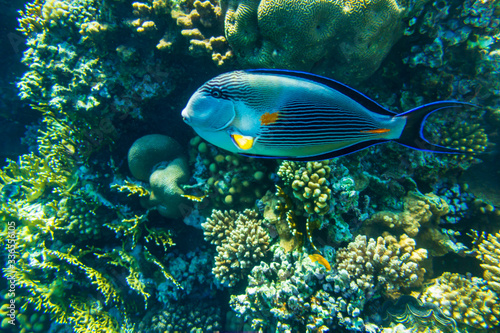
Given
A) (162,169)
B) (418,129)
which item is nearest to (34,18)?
(162,169)

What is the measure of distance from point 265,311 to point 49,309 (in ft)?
14.8

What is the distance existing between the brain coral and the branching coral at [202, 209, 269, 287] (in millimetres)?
2375

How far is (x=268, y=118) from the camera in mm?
1241

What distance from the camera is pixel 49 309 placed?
14.5 feet

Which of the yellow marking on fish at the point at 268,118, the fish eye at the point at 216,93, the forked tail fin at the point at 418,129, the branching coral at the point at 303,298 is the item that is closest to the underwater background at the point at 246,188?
the branching coral at the point at 303,298

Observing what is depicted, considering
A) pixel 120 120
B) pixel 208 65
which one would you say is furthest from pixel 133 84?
pixel 208 65

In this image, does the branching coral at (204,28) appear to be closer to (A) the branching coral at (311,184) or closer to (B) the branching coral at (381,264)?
(A) the branching coral at (311,184)

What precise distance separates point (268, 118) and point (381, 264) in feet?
9.02

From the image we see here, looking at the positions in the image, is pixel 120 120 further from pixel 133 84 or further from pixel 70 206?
pixel 70 206

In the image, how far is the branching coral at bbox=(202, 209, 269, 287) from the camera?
3.41m

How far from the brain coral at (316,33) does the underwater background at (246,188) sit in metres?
0.02

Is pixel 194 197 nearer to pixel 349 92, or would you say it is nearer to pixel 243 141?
pixel 243 141

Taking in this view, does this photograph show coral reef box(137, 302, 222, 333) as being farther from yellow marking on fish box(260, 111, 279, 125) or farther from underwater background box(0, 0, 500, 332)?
yellow marking on fish box(260, 111, 279, 125)

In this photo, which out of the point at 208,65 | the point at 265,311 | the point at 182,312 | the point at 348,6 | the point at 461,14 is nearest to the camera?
the point at 348,6
